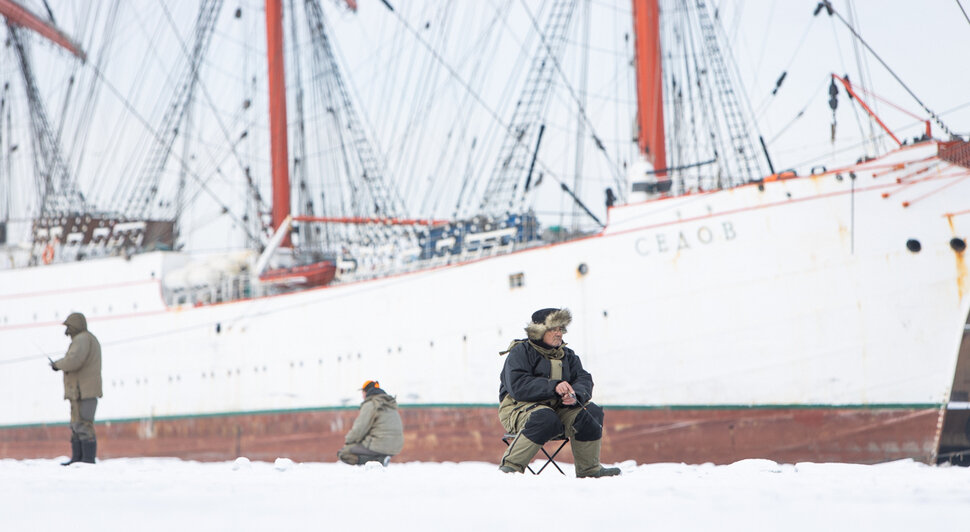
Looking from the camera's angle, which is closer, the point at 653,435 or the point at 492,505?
the point at 492,505

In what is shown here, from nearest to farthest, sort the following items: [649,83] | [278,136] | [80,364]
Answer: [80,364] < [649,83] < [278,136]

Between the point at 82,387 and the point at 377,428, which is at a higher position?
the point at 82,387

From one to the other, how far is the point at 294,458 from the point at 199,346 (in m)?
3.66

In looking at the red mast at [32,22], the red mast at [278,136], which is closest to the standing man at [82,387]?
the red mast at [278,136]

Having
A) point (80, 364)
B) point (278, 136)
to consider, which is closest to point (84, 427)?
point (80, 364)

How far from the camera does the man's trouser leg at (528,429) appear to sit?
6.00 m

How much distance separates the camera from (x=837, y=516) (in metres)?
3.73

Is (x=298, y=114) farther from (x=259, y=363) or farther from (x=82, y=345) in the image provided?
(x=82, y=345)

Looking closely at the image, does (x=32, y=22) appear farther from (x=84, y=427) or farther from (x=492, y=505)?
(x=492, y=505)

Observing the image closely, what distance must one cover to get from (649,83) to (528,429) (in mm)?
13480

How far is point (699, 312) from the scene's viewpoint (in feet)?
51.8

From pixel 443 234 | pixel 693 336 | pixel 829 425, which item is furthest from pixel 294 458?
pixel 829 425

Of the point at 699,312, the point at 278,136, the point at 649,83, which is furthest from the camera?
the point at 278,136

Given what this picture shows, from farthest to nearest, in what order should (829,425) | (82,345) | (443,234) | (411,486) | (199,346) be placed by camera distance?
(199,346)
(443,234)
(829,425)
(82,345)
(411,486)
